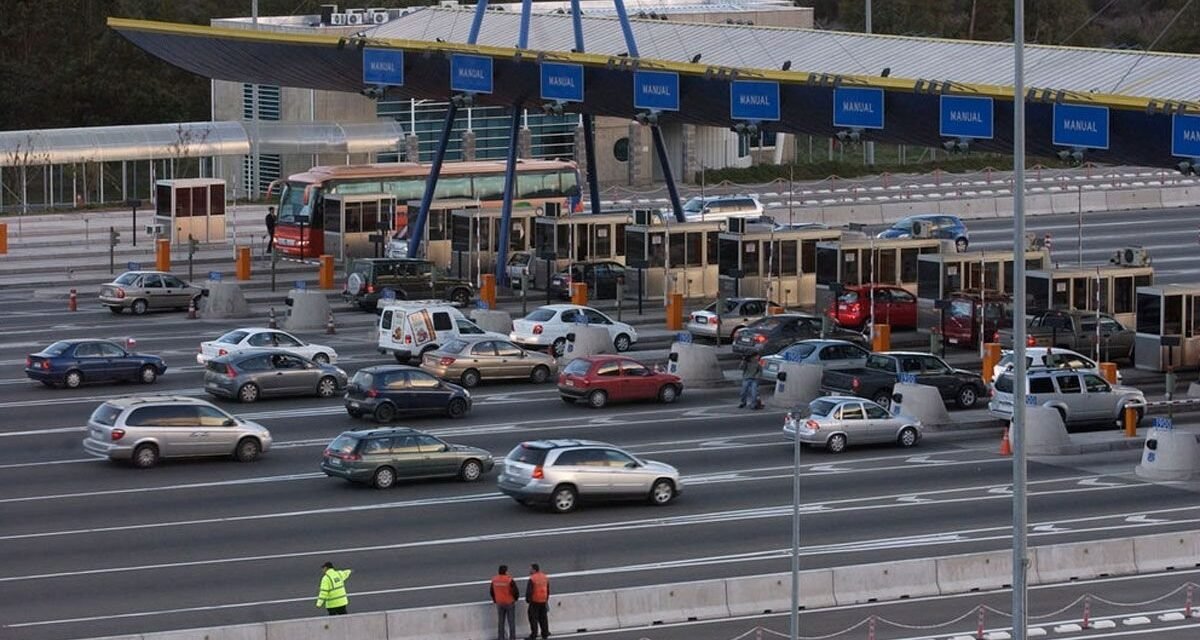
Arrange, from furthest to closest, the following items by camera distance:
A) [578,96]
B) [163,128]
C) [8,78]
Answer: [8,78], [163,128], [578,96]

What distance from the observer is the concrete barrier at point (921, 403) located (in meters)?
44.1

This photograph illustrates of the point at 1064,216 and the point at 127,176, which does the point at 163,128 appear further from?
the point at 1064,216

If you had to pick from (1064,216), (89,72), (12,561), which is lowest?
(12,561)

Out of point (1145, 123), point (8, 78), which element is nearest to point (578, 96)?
point (1145, 123)

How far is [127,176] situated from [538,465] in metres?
47.9

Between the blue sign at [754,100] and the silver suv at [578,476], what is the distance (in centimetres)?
1893

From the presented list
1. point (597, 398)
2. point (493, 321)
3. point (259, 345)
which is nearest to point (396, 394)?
point (597, 398)

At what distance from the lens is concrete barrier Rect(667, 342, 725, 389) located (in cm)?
4844

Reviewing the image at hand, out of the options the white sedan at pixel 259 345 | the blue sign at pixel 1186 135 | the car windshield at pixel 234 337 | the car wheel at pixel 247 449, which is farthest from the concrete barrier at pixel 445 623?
the blue sign at pixel 1186 135

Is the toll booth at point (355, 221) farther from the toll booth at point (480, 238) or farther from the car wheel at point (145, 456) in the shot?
the car wheel at point (145, 456)

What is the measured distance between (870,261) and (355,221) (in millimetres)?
15288

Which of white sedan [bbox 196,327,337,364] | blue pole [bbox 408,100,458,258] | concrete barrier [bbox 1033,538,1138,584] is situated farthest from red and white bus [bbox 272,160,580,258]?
concrete barrier [bbox 1033,538,1138,584]

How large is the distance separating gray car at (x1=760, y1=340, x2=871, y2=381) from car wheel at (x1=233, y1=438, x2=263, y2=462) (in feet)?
37.6

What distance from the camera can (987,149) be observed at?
50375 mm
